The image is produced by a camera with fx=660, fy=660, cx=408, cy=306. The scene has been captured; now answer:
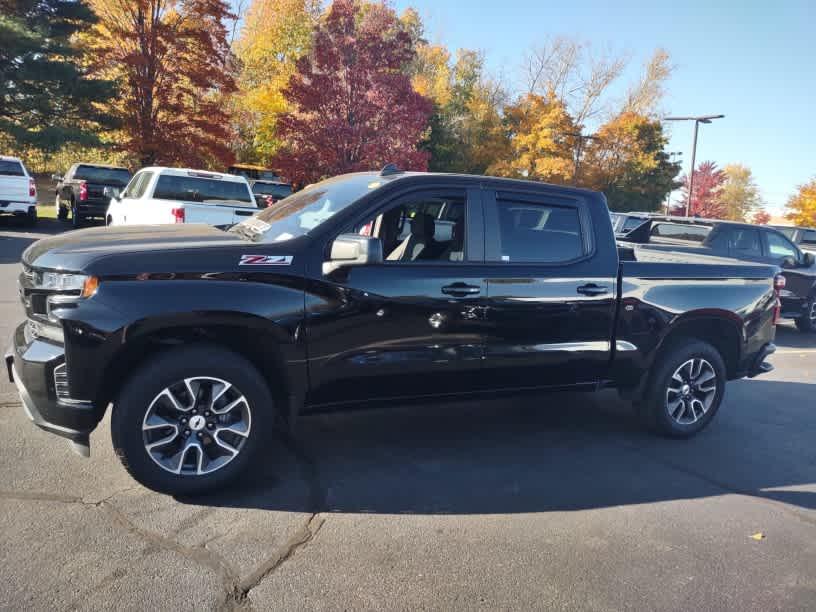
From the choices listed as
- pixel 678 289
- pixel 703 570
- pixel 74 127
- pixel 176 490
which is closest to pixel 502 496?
pixel 703 570

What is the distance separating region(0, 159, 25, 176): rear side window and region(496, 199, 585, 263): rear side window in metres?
16.6

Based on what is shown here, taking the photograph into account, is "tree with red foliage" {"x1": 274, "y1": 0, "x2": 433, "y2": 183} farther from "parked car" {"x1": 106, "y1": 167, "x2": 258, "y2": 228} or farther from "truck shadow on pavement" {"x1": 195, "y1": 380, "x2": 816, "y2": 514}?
"truck shadow on pavement" {"x1": 195, "y1": 380, "x2": 816, "y2": 514}

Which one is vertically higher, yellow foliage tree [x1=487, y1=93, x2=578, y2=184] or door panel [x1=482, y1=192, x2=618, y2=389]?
yellow foliage tree [x1=487, y1=93, x2=578, y2=184]

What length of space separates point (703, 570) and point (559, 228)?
2.47 meters

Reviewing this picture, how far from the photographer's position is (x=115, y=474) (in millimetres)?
4039

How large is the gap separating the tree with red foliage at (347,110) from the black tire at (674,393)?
1693 centimetres

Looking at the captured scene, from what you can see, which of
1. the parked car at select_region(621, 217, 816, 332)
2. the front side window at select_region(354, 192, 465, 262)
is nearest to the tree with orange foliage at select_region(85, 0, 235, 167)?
the parked car at select_region(621, 217, 816, 332)

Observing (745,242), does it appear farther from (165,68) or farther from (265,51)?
(265,51)

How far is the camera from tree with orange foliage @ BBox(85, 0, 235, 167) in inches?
827

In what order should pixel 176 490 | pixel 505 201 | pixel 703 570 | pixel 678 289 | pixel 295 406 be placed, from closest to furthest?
pixel 703 570, pixel 176 490, pixel 295 406, pixel 505 201, pixel 678 289

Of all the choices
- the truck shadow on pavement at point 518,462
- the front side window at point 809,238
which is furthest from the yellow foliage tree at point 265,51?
the truck shadow on pavement at point 518,462

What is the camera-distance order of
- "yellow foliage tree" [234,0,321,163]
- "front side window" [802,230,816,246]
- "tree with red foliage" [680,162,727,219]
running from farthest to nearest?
"tree with red foliage" [680,162,727,219] < "yellow foliage tree" [234,0,321,163] < "front side window" [802,230,816,246]

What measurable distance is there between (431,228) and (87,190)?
16.1 metres

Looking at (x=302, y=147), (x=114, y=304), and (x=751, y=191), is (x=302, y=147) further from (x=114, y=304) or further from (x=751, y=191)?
(x=751, y=191)
